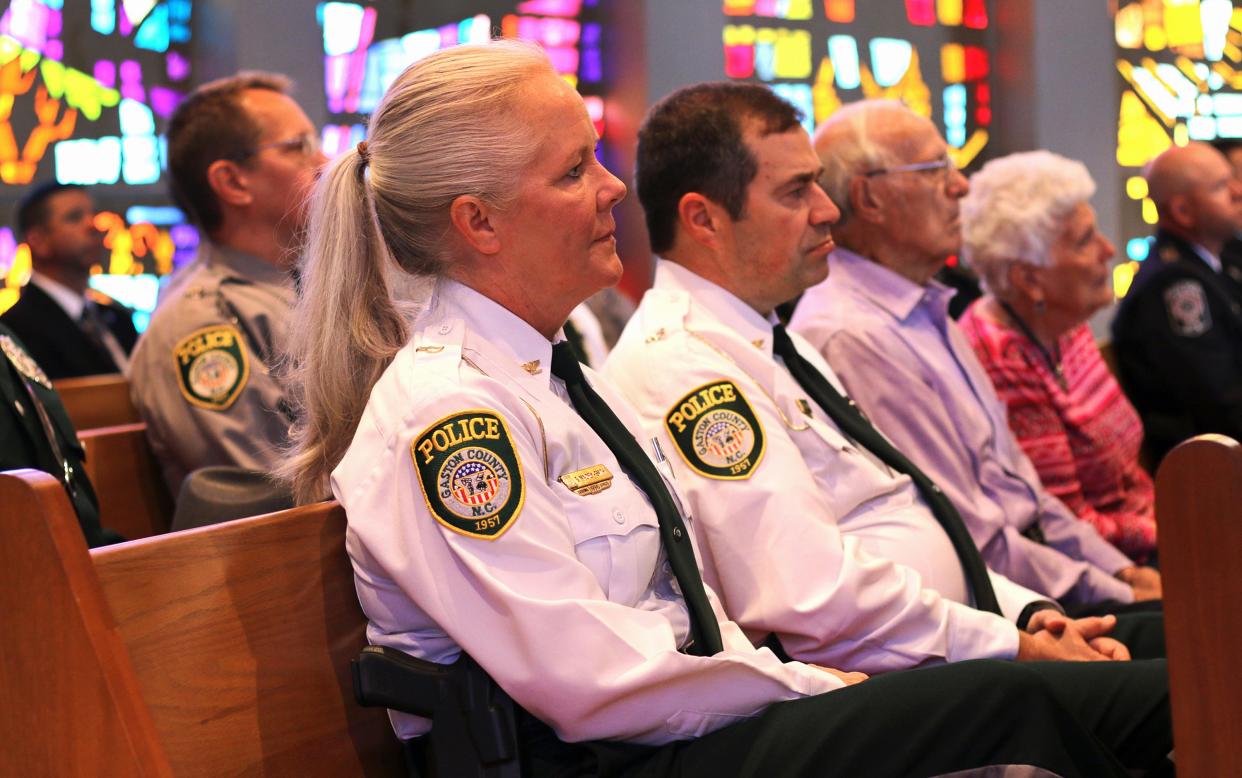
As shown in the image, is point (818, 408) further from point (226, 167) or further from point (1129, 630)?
point (226, 167)

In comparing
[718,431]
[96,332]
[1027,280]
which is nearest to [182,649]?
[718,431]

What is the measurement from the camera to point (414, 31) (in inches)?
269

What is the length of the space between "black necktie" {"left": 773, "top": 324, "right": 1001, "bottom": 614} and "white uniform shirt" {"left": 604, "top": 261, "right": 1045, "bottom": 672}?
2 cm

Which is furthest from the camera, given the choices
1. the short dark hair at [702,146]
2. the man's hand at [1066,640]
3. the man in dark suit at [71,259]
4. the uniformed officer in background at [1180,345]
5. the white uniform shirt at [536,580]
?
the man in dark suit at [71,259]

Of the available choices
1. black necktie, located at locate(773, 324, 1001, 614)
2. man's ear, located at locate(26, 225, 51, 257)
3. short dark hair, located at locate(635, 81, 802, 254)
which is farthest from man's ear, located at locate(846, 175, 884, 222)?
man's ear, located at locate(26, 225, 51, 257)

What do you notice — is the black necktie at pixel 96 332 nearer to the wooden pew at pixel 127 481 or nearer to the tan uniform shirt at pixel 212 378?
the tan uniform shirt at pixel 212 378

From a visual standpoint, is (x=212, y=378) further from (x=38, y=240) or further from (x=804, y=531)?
(x=38, y=240)

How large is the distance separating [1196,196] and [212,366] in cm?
353

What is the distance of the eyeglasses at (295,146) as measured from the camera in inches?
127

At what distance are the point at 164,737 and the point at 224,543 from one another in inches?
9.1

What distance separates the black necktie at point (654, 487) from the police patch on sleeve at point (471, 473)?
24 centimetres

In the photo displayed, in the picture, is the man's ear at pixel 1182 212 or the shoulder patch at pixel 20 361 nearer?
the shoulder patch at pixel 20 361

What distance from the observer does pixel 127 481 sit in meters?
2.64

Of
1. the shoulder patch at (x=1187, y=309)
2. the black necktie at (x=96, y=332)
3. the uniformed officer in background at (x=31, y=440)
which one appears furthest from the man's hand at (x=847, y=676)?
the black necktie at (x=96, y=332)
